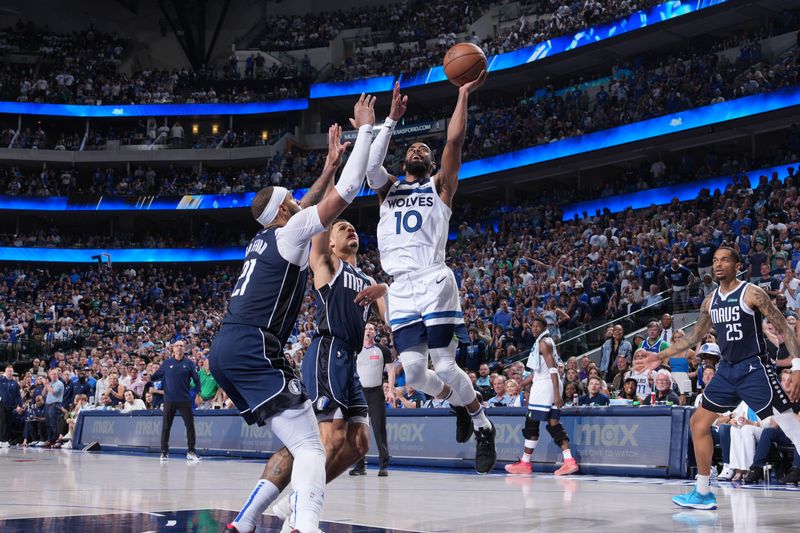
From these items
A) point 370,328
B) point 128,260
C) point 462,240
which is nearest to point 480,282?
point 462,240

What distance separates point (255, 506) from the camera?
16.8ft

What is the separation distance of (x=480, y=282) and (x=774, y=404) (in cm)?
1857

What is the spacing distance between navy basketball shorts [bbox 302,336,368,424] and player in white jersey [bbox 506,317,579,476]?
587cm

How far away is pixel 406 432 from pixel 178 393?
4.67 metres

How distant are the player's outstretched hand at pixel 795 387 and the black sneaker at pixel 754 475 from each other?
11.7 ft

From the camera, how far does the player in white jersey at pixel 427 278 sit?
24.3 ft

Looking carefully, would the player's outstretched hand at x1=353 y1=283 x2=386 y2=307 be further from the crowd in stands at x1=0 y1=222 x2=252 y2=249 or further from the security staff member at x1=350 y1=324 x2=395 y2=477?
the crowd in stands at x1=0 y1=222 x2=252 y2=249

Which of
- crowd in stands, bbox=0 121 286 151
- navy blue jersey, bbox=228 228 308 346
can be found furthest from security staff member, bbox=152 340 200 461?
crowd in stands, bbox=0 121 286 151

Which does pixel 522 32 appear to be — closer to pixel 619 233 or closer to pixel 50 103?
pixel 619 233

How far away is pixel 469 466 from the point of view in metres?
13.4

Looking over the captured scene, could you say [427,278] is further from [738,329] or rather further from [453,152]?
[738,329]

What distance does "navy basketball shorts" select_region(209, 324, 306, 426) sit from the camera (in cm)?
505

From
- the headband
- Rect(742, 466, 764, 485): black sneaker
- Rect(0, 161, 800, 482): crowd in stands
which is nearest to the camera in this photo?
the headband

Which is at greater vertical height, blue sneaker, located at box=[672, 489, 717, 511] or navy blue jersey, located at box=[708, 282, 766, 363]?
navy blue jersey, located at box=[708, 282, 766, 363]
